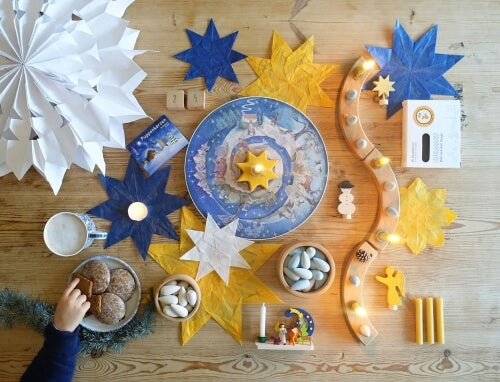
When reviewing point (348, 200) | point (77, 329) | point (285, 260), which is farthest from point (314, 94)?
point (77, 329)

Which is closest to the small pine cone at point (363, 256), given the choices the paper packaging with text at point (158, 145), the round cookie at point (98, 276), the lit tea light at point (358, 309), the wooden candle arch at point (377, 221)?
the wooden candle arch at point (377, 221)

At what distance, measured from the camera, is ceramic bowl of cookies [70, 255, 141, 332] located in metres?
1.07

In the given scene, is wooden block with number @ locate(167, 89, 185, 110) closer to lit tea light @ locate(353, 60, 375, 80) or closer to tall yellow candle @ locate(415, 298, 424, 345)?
lit tea light @ locate(353, 60, 375, 80)

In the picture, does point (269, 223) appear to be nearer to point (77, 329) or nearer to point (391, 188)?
point (391, 188)

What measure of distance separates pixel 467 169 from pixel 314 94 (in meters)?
0.47

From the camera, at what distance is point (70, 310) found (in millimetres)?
1030

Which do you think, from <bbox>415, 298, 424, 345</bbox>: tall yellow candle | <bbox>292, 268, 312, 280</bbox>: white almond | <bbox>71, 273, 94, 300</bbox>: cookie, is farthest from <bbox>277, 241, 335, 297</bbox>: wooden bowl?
<bbox>71, 273, 94, 300</bbox>: cookie

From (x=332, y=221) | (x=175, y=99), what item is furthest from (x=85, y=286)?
(x=332, y=221)

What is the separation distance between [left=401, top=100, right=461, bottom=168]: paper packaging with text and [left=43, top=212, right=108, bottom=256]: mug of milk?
87 cm

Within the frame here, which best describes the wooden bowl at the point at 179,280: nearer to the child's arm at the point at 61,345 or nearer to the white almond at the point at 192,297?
the white almond at the point at 192,297

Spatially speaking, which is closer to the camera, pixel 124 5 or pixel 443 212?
pixel 124 5

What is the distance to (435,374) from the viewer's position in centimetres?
112

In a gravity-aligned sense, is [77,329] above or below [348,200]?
below

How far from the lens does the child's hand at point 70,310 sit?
1.03 meters
